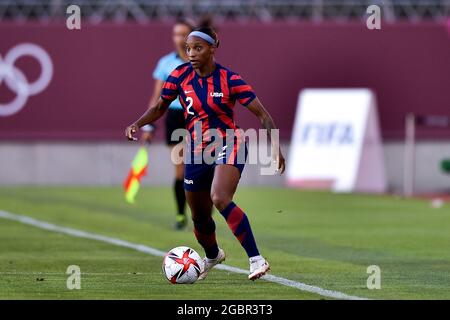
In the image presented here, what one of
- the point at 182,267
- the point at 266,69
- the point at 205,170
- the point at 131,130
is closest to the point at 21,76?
the point at 266,69

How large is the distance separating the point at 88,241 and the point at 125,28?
36.4 feet

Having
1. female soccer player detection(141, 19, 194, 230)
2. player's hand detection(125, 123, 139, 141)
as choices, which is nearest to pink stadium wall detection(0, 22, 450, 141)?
female soccer player detection(141, 19, 194, 230)

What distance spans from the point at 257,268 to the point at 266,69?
1516 cm

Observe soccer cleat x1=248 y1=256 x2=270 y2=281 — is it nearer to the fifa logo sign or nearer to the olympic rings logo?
the fifa logo sign

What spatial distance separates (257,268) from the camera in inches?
434

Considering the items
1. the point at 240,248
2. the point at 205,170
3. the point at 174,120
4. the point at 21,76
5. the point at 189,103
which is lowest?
the point at 240,248

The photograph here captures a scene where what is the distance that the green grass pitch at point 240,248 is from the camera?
1071 cm

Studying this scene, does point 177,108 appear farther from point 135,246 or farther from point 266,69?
point 266,69

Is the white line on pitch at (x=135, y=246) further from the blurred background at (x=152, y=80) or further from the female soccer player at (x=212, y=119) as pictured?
the blurred background at (x=152, y=80)

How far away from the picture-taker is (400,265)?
12.9 metres

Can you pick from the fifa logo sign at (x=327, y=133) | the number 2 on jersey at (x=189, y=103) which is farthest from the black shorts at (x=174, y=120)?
the fifa logo sign at (x=327, y=133)

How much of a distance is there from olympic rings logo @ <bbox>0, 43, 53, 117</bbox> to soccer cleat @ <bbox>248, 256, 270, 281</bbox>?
1501 cm

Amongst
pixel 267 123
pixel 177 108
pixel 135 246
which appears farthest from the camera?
pixel 177 108
